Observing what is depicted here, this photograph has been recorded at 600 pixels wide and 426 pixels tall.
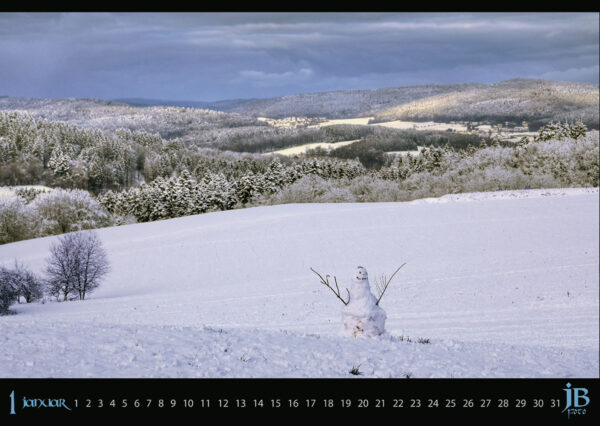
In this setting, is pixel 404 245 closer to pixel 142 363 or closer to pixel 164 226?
pixel 164 226

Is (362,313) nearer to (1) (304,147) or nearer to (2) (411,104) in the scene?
(1) (304,147)

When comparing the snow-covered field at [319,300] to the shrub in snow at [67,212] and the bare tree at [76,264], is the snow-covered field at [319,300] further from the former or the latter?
the shrub in snow at [67,212]

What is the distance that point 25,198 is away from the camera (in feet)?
26.9

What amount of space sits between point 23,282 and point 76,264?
1.11 meters

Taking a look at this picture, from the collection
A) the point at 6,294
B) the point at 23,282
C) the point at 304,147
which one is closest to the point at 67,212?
the point at 23,282

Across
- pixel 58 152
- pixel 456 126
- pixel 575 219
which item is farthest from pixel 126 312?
pixel 575 219

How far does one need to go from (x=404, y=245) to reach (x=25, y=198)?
28.7 feet
